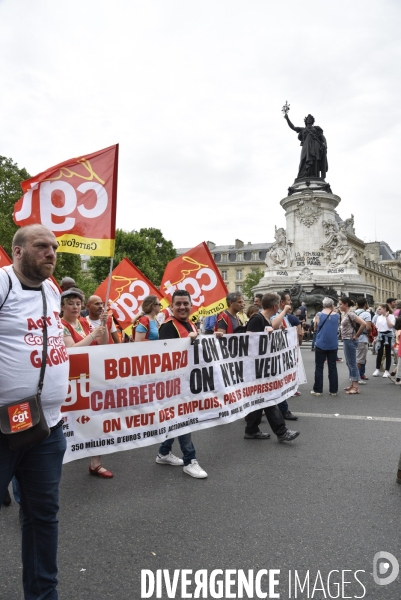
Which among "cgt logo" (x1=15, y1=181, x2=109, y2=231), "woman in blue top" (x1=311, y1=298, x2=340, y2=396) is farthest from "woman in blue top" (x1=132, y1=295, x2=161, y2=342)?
"woman in blue top" (x1=311, y1=298, x2=340, y2=396)

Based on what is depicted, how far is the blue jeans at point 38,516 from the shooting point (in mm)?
2244

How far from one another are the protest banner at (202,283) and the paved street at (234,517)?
3431 millimetres

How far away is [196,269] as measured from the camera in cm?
880

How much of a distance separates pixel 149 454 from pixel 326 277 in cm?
2946

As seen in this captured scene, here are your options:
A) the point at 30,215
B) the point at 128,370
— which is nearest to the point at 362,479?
the point at 128,370

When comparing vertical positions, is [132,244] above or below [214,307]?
above

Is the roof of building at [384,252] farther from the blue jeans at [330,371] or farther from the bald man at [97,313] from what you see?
the bald man at [97,313]

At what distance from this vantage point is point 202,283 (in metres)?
8.72

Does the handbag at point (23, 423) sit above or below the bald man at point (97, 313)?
below

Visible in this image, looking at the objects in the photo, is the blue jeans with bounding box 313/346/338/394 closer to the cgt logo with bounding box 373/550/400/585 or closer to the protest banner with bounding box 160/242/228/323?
the protest banner with bounding box 160/242/228/323

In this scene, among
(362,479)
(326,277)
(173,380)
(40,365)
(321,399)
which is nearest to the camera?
(40,365)

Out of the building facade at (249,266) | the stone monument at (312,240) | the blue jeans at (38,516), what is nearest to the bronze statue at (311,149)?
the stone monument at (312,240)

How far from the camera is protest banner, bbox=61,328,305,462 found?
4235mm

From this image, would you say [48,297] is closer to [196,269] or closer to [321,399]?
[196,269]
